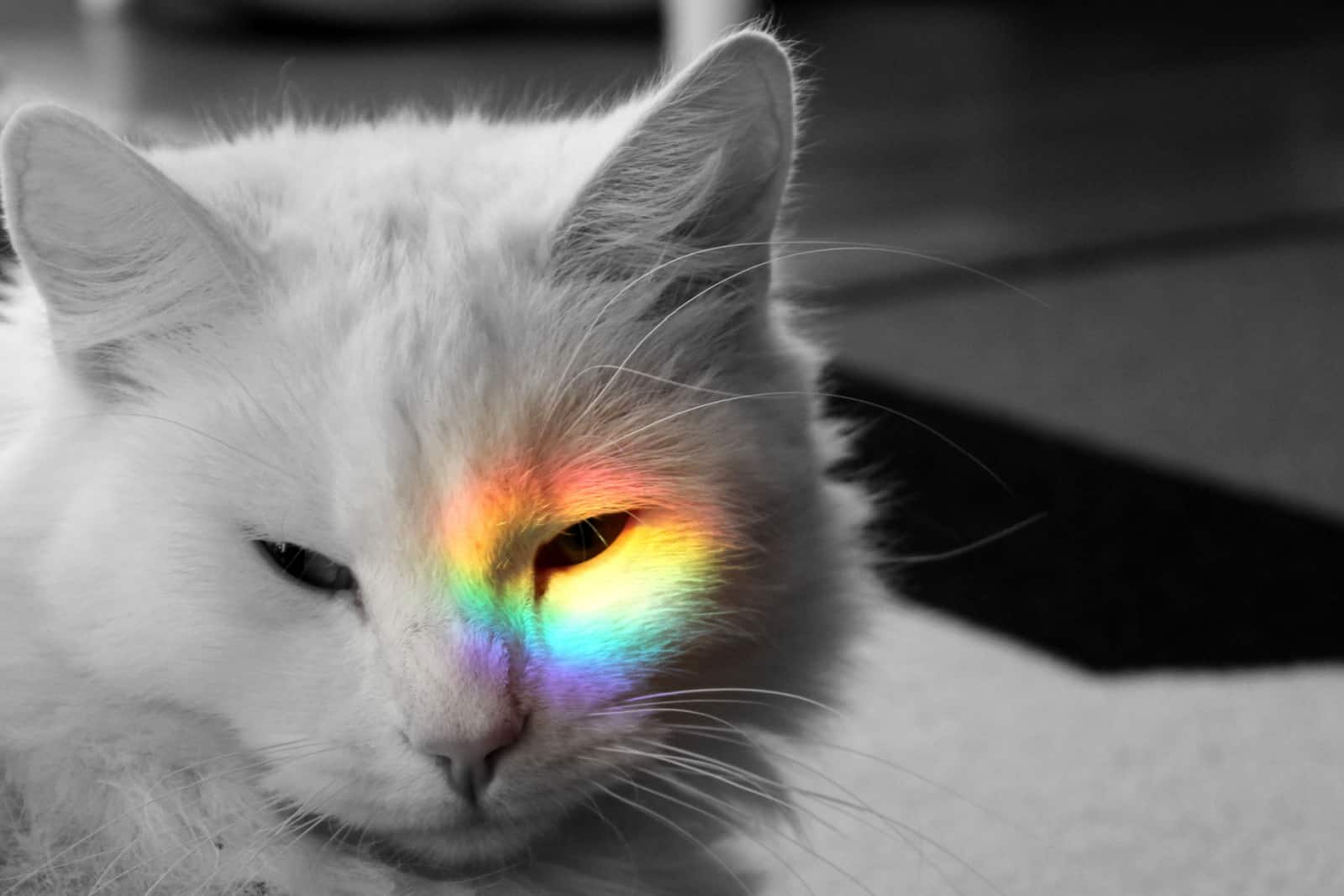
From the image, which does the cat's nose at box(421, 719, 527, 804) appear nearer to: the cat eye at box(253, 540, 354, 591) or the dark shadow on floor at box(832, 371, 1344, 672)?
the cat eye at box(253, 540, 354, 591)

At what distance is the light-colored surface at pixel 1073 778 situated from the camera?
1.47m

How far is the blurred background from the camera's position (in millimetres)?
2408

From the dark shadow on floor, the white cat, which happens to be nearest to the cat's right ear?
Answer: the white cat

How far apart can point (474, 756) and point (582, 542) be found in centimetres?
16

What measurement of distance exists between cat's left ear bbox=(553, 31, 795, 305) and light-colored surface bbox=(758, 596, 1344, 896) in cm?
34

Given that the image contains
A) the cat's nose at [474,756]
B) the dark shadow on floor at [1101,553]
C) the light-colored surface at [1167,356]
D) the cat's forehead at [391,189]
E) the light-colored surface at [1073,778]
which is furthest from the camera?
the light-colored surface at [1167,356]

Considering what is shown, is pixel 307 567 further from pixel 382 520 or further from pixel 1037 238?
pixel 1037 238

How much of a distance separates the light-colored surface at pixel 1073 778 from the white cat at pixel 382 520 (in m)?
0.29

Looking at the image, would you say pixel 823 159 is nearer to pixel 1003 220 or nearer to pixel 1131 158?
pixel 1003 220

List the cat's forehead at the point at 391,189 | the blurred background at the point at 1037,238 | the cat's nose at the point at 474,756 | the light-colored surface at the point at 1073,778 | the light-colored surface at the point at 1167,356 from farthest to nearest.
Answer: the light-colored surface at the point at 1167,356 < the blurred background at the point at 1037,238 < the light-colored surface at the point at 1073,778 < the cat's forehead at the point at 391,189 < the cat's nose at the point at 474,756

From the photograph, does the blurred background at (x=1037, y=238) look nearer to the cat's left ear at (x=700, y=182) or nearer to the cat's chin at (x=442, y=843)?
the cat's left ear at (x=700, y=182)

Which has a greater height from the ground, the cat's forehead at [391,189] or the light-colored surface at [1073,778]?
the cat's forehead at [391,189]

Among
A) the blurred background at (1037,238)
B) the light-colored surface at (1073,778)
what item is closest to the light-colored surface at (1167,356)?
the blurred background at (1037,238)

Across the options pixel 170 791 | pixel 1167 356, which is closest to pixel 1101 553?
pixel 1167 356
